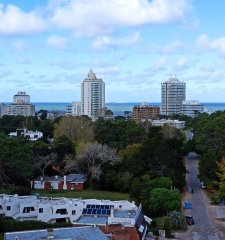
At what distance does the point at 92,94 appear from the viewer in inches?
6673

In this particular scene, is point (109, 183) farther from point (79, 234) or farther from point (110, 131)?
point (79, 234)

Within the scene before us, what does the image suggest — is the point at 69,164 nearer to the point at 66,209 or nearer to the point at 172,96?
the point at 66,209

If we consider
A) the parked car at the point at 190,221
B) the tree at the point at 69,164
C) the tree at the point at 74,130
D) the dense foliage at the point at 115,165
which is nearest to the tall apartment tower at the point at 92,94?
the tree at the point at 74,130

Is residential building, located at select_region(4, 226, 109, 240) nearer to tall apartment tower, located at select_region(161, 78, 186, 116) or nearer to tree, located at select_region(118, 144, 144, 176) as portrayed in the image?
tree, located at select_region(118, 144, 144, 176)

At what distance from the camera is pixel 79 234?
24.8 metres

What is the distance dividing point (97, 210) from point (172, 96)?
485ft

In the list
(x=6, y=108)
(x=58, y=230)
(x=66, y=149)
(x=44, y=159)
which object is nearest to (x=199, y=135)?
(x=66, y=149)

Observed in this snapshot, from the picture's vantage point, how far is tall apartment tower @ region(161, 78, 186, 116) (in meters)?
178

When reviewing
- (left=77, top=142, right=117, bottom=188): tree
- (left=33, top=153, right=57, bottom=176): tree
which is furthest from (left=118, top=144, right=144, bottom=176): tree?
(left=33, top=153, right=57, bottom=176): tree

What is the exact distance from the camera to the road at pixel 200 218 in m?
33.0

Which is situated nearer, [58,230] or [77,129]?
[58,230]

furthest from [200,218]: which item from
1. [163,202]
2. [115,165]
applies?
[115,165]

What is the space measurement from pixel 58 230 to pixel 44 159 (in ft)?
86.4

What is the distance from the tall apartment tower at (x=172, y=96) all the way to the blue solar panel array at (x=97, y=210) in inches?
5719
